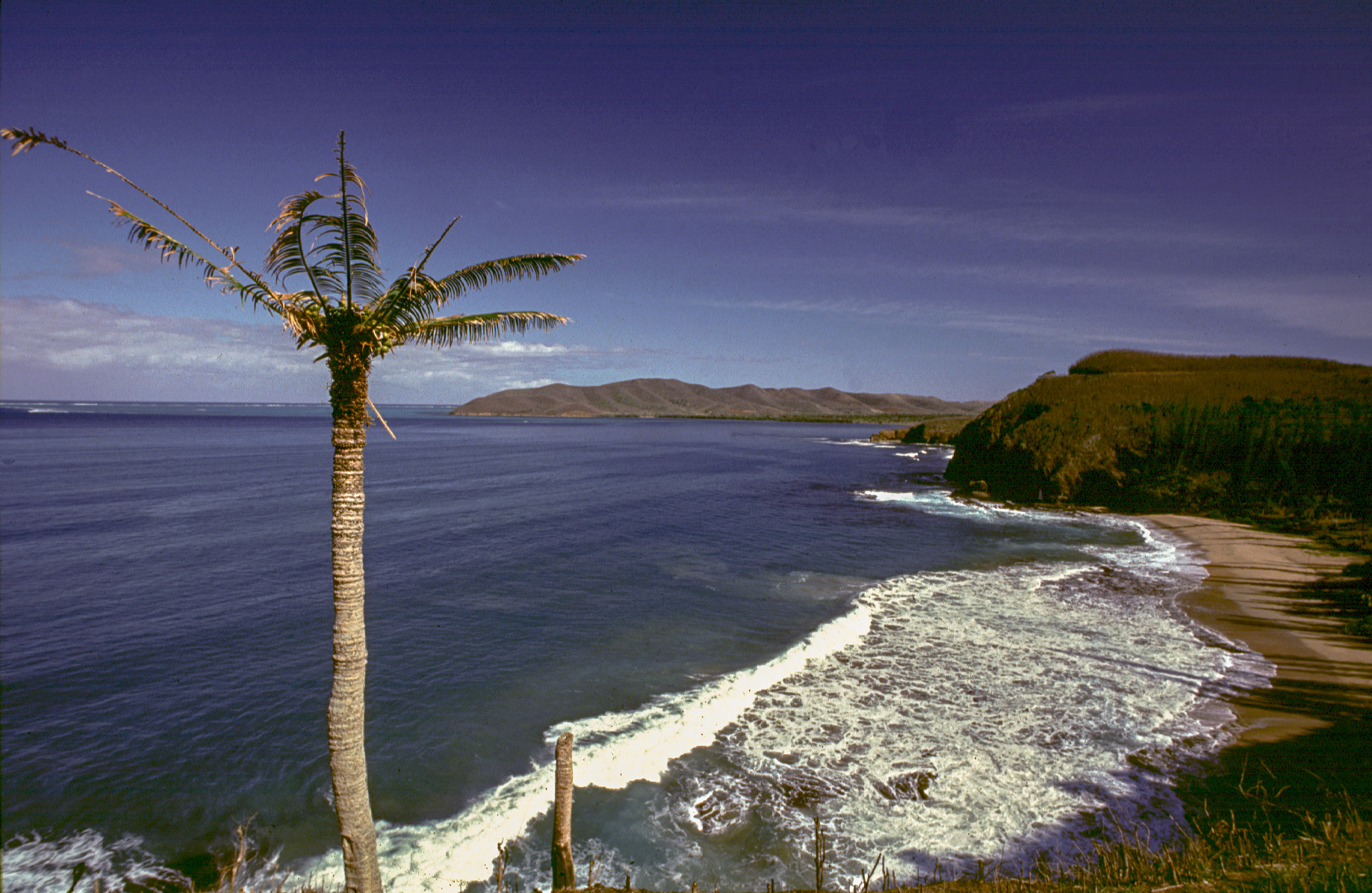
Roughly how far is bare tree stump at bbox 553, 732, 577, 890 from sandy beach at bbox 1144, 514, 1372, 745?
1266 cm

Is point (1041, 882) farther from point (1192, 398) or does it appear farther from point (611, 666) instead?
point (1192, 398)

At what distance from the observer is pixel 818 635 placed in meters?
17.2

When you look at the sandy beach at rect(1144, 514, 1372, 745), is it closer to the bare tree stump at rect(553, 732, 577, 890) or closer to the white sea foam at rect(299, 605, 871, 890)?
the white sea foam at rect(299, 605, 871, 890)

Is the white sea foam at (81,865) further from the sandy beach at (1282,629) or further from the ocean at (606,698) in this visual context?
the sandy beach at (1282,629)

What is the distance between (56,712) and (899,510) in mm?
37788

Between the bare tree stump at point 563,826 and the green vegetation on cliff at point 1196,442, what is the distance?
38042 millimetres

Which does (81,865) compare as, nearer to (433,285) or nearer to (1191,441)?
(433,285)

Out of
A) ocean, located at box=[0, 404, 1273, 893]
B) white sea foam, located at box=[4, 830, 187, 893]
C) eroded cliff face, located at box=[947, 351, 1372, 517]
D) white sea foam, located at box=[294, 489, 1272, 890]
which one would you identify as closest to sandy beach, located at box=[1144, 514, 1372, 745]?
ocean, located at box=[0, 404, 1273, 893]

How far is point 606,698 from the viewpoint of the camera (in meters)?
13.6

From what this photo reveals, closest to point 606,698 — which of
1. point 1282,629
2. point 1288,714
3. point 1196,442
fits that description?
point 1288,714

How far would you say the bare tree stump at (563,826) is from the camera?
698 centimetres

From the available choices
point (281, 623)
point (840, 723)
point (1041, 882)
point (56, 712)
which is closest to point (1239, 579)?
point (840, 723)

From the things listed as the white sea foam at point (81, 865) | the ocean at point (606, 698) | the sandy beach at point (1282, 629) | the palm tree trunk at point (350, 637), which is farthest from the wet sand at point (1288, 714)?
the white sea foam at point (81, 865)

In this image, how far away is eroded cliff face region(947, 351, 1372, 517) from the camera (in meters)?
32.8
